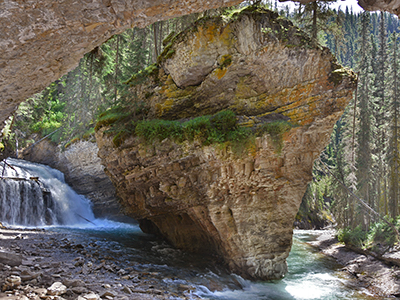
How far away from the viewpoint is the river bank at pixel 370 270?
11.4m

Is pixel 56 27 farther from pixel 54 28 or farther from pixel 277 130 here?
pixel 277 130

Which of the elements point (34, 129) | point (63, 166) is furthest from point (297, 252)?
point (34, 129)

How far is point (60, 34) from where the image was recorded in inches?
198

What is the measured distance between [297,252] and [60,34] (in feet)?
56.8

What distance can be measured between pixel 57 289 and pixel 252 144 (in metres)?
7.57

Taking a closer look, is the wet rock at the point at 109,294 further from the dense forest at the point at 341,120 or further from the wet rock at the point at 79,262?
the dense forest at the point at 341,120

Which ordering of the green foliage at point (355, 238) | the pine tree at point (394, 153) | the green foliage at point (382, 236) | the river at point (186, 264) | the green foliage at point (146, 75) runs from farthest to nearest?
the pine tree at point (394, 153) < the green foliage at point (355, 238) < the green foliage at point (382, 236) < the green foliage at point (146, 75) < the river at point (186, 264)

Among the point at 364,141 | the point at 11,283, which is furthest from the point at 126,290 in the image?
the point at 364,141

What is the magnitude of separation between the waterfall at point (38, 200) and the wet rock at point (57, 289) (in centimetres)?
1058

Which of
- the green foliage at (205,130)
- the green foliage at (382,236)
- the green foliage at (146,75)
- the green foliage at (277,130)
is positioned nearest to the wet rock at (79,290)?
the green foliage at (205,130)

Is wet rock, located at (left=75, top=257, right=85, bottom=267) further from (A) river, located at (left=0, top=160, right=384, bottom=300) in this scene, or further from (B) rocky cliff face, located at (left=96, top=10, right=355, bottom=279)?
(B) rocky cliff face, located at (left=96, top=10, right=355, bottom=279)

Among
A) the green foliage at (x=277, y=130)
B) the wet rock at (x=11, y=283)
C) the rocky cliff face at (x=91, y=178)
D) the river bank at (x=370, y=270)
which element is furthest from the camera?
the rocky cliff face at (x=91, y=178)

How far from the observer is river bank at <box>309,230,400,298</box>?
11.4 metres

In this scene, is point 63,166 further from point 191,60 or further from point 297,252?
point 297,252
